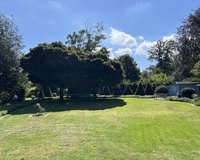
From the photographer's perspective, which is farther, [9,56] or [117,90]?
[117,90]

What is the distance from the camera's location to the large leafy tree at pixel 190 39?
22688 millimetres

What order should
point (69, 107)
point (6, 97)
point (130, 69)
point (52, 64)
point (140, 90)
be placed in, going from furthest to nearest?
1. point (130, 69)
2. point (140, 90)
3. point (6, 97)
4. point (52, 64)
5. point (69, 107)

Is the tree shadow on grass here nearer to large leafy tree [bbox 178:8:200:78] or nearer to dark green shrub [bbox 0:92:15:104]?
large leafy tree [bbox 178:8:200:78]

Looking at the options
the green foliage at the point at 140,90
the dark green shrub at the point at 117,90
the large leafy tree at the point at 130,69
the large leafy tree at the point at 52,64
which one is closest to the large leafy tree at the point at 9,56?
the large leafy tree at the point at 52,64

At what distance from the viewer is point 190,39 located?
938 inches

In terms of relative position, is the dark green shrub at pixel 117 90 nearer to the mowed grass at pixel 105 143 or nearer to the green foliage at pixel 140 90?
the green foliage at pixel 140 90

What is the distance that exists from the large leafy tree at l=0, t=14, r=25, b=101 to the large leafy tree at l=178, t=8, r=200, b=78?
53.7 feet

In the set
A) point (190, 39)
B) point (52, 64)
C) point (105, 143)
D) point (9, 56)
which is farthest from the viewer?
point (52, 64)

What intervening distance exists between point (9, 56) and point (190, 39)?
57.4 feet

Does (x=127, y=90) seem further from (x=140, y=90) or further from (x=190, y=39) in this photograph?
(x=190, y=39)

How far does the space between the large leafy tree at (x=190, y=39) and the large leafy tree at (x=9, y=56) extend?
16.4 metres

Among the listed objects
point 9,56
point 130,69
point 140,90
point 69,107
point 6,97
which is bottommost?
point 69,107

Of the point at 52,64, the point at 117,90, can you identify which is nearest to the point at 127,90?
the point at 117,90

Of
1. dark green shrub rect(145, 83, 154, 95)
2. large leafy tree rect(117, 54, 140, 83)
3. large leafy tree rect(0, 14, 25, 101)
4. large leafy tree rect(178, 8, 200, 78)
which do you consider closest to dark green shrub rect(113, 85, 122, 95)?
dark green shrub rect(145, 83, 154, 95)
